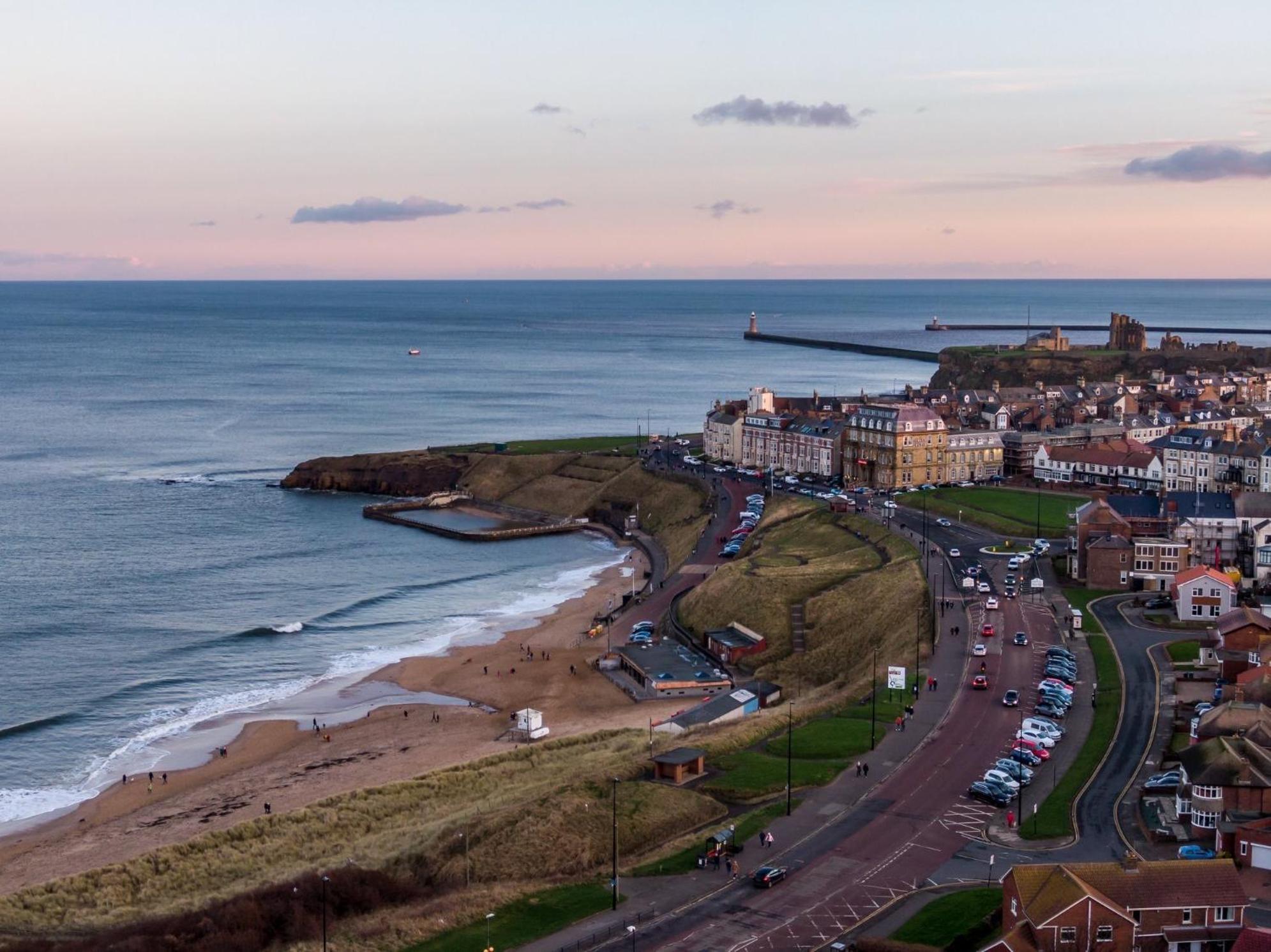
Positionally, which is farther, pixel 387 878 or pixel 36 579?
pixel 36 579

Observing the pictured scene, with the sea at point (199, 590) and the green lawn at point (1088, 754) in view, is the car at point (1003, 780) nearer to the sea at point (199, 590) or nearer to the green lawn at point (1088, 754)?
the green lawn at point (1088, 754)

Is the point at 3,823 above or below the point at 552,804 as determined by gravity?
below

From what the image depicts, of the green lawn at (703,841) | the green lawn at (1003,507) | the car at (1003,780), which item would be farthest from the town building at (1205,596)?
the green lawn at (703,841)

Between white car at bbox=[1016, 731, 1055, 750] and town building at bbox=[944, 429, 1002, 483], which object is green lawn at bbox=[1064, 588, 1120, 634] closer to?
white car at bbox=[1016, 731, 1055, 750]

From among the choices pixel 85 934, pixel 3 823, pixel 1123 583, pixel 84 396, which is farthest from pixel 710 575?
pixel 84 396

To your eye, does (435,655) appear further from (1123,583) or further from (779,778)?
(1123,583)

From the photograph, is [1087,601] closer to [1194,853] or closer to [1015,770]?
[1015,770]

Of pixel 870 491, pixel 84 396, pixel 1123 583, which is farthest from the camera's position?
pixel 84 396
